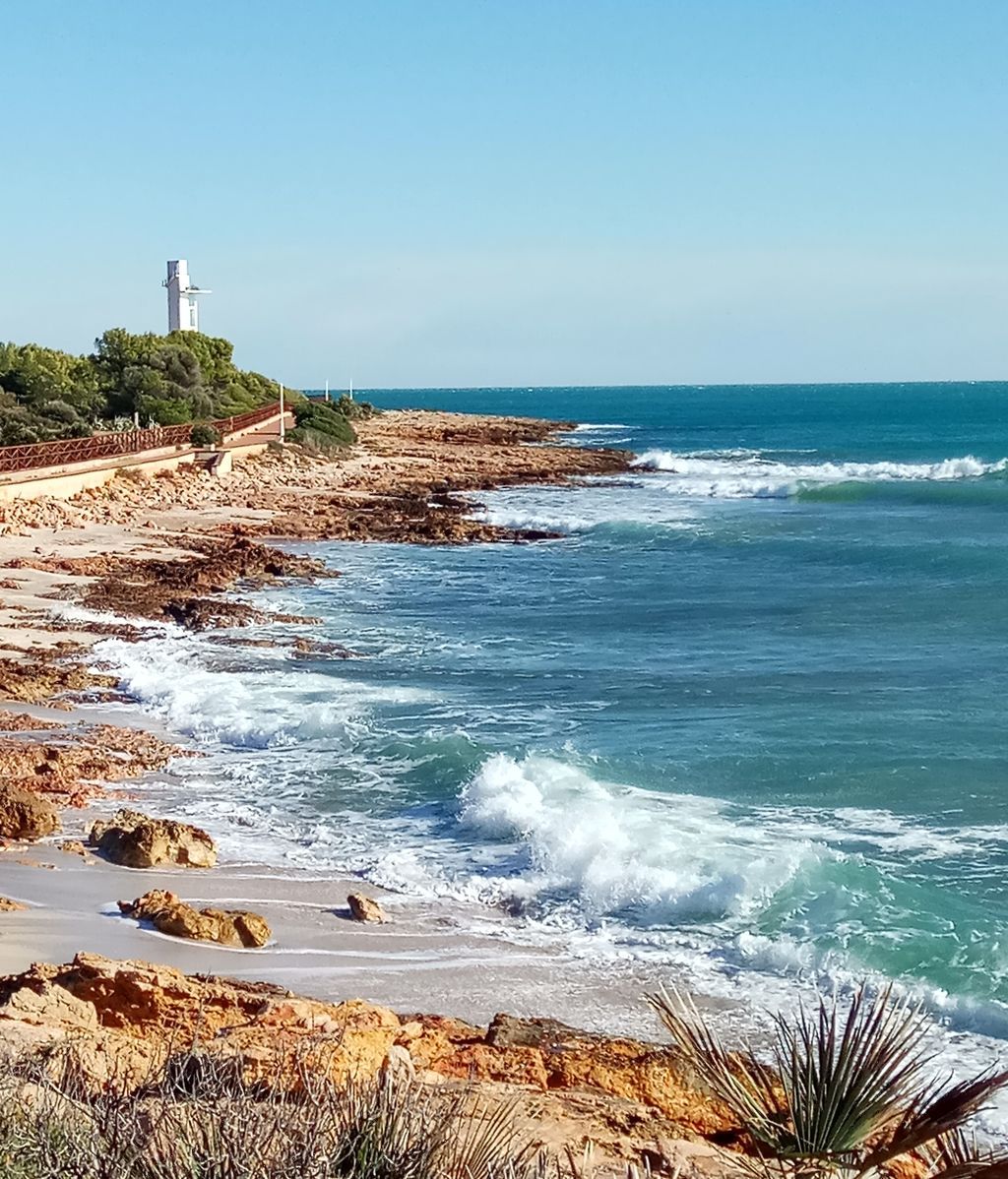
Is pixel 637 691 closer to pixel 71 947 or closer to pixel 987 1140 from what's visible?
pixel 71 947

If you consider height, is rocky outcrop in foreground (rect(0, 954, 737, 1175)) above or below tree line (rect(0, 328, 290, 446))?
below

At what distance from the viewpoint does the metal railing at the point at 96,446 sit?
34.5 meters

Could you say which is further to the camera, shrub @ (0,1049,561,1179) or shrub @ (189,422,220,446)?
shrub @ (189,422,220,446)

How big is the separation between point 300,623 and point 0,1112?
59.5 feet

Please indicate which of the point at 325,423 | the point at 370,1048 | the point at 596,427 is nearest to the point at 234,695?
the point at 370,1048

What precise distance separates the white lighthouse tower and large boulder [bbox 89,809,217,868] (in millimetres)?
62344

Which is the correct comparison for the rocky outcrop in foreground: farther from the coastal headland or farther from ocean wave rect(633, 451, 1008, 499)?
ocean wave rect(633, 451, 1008, 499)

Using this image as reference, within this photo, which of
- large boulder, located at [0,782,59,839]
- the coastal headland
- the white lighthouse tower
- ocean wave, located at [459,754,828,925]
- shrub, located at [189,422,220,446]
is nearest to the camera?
the coastal headland

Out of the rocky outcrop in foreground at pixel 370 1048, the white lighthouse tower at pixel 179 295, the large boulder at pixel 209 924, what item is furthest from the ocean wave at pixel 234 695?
the white lighthouse tower at pixel 179 295

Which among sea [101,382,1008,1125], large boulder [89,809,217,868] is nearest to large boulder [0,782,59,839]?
large boulder [89,809,217,868]

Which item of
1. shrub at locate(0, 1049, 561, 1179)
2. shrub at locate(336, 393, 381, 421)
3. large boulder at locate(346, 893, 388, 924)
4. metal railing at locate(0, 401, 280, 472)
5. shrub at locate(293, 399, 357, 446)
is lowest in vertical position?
large boulder at locate(346, 893, 388, 924)

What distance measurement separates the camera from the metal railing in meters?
34.5

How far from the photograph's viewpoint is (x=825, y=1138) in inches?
147

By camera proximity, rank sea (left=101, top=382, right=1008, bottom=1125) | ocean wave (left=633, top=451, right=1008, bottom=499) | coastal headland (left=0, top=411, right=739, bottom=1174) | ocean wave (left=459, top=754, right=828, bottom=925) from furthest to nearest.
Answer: ocean wave (left=633, top=451, right=1008, bottom=499) < ocean wave (left=459, top=754, right=828, bottom=925) < sea (left=101, top=382, right=1008, bottom=1125) < coastal headland (left=0, top=411, right=739, bottom=1174)
